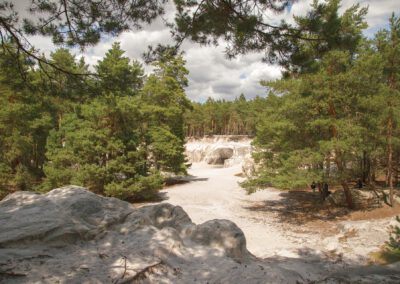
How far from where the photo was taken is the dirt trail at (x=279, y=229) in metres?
10.0

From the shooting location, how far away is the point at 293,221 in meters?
14.4

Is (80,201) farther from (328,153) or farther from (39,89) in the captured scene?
(328,153)

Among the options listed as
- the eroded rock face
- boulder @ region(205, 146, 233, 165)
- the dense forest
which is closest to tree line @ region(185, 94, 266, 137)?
boulder @ region(205, 146, 233, 165)

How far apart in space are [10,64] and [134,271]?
5.18 metres

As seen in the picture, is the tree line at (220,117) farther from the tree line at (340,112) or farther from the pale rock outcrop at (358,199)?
the tree line at (340,112)

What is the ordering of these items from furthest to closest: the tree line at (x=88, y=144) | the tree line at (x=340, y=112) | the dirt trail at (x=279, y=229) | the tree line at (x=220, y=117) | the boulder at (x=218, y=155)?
the tree line at (x=220, y=117)
the boulder at (x=218, y=155)
the tree line at (x=88, y=144)
the tree line at (x=340, y=112)
the dirt trail at (x=279, y=229)

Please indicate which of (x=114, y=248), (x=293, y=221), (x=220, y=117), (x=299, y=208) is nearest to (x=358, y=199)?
(x=299, y=208)

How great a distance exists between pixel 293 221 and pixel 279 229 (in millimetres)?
1637

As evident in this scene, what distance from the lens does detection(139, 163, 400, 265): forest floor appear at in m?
10.1

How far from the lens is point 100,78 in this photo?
698 centimetres

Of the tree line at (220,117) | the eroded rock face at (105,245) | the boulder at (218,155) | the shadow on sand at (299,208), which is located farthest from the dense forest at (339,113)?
the tree line at (220,117)

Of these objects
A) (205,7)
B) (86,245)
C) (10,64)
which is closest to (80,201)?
(86,245)

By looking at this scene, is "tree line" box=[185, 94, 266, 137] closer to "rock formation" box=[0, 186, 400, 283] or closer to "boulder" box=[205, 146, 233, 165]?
"boulder" box=[205, 146, 233, 165]

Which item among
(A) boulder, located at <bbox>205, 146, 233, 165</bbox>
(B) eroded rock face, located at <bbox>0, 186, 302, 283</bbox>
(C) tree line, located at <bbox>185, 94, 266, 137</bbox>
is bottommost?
(B) eroded rock face, located at <bbox>0, 186, 302, 283</bbox>
